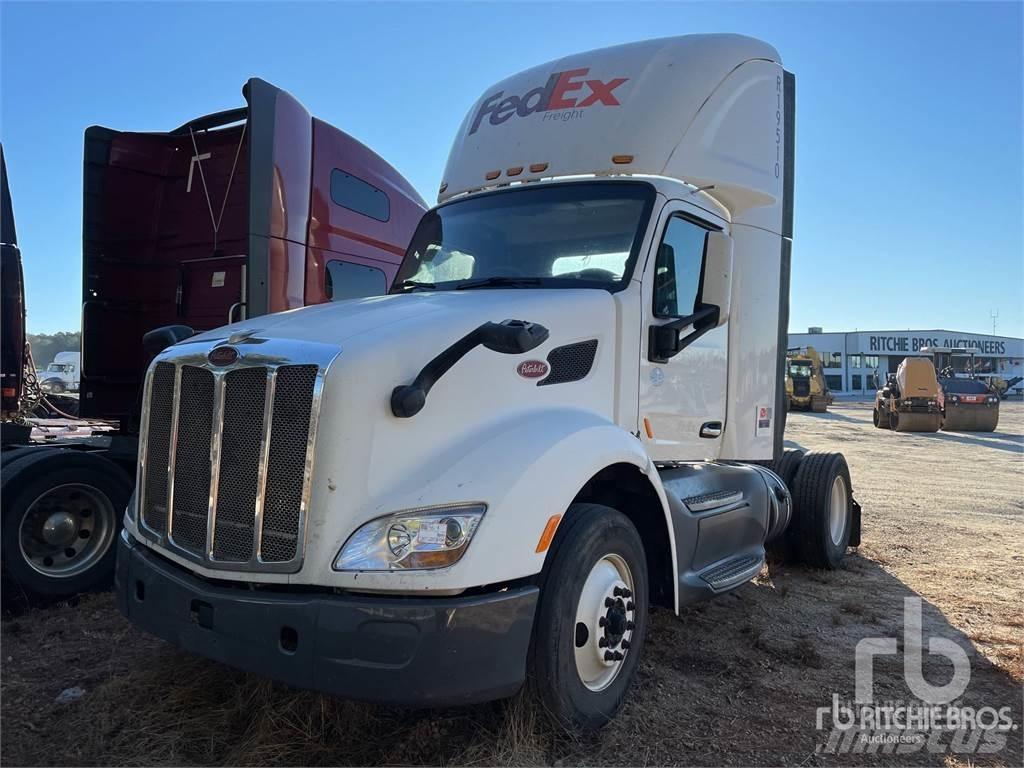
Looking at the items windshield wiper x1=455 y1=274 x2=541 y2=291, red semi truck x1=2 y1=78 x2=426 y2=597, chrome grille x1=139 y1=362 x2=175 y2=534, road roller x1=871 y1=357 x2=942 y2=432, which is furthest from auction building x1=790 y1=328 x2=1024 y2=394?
chrome grille x1=139 y1=362 x2=175 y2=534

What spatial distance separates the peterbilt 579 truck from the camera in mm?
2771

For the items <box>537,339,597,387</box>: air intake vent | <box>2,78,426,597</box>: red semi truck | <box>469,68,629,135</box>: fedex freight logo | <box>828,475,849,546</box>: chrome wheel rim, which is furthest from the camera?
<box>828,475,849,546</box>: chrome wheel rim

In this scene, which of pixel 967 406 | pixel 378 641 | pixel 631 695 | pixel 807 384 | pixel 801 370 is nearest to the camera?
pixel 378 641

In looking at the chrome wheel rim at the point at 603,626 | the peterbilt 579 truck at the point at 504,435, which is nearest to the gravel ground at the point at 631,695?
the chrome wheel rim at the point at 603,626

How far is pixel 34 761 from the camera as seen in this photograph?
3082 mm

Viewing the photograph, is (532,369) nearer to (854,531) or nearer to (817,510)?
(817,510)

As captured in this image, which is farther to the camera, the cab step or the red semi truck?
the red semi truck

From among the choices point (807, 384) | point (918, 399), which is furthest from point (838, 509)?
point (807, 384)

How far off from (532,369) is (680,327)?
1236 mm

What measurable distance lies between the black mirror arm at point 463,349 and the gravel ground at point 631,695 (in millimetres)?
1372

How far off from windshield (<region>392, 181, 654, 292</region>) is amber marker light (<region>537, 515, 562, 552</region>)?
4.71 feet

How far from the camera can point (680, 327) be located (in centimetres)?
423

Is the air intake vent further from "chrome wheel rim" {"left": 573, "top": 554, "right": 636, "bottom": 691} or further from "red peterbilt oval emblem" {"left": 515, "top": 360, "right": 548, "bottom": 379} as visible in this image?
"chrome wheel rim" {"left": 573, "top": 554, "right": 636, "bottom": 691}

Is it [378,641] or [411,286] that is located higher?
[411,286]
